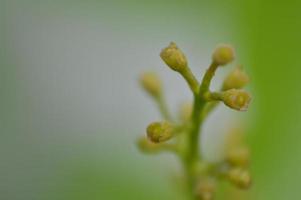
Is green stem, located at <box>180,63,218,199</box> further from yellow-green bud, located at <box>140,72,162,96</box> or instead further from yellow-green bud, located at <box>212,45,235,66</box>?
yellow-green bud, located at <box>140,72,162,96</box>

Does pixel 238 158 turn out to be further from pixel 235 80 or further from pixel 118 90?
pixel 118 90

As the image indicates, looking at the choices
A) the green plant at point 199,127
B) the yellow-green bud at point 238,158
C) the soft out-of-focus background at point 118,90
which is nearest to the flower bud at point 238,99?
the green plant at point 199,127

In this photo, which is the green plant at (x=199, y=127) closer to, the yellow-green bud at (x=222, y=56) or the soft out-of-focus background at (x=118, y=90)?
the yellow-green bud at (x=222, y=56)

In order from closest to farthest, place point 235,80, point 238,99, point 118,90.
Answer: point 238,99
point 235,80
point 118,90

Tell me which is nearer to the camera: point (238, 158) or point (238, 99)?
point (238, 99)

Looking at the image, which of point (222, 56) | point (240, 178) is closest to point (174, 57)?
point (222, 56)

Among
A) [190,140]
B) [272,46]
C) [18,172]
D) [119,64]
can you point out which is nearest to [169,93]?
[119,64]

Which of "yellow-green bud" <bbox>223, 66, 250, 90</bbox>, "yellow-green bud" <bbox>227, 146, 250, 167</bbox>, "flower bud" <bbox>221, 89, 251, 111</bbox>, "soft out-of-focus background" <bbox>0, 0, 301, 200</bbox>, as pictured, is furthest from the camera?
"soft out-of-focus background" <bbox>0, 0, 301, 200</bbox>

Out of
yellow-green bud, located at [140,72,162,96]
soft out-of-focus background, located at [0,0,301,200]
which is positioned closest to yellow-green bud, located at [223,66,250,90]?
yellow-green bud, located at [140,72,162,96]
